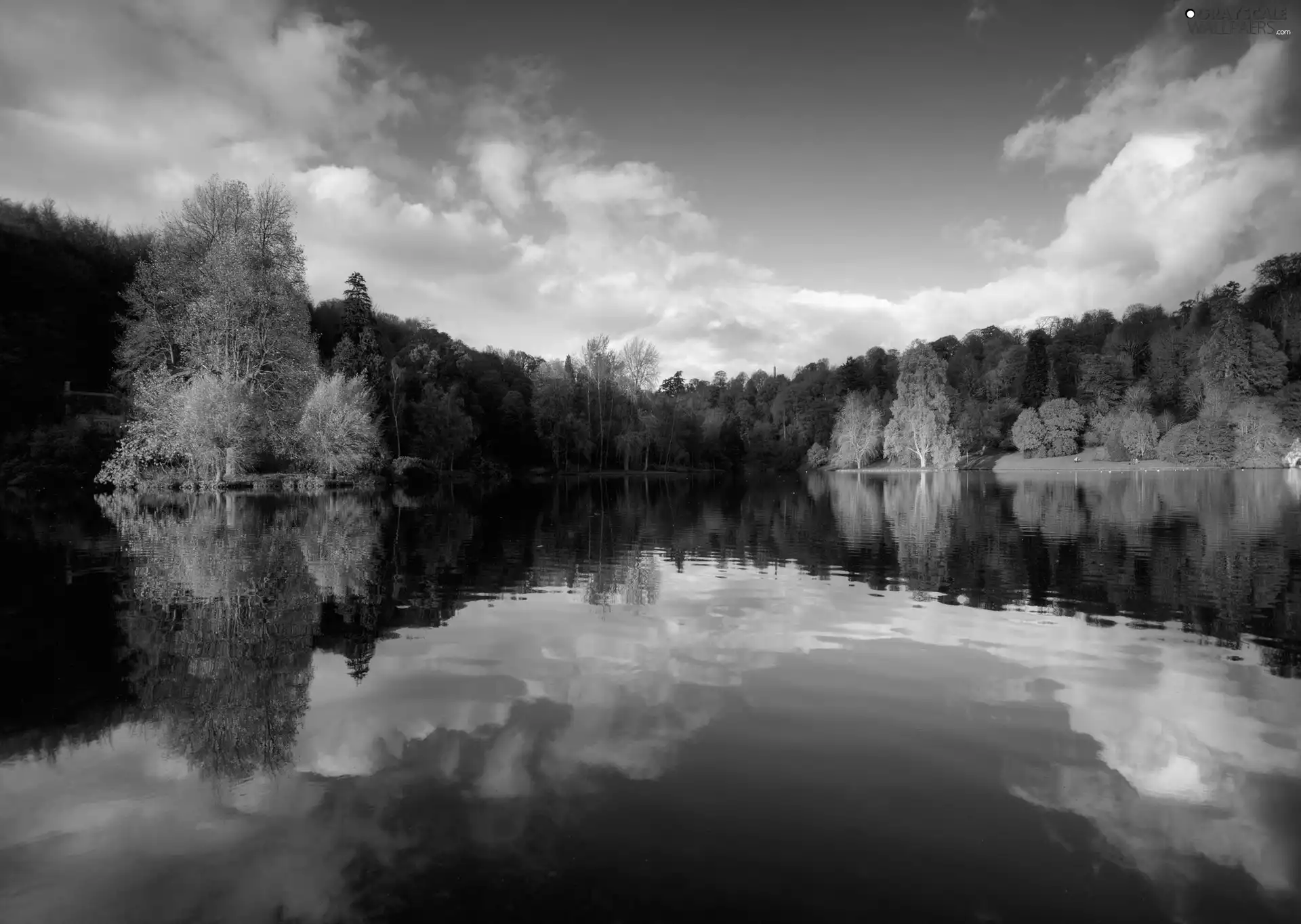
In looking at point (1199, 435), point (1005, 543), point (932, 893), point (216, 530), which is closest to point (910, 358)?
point (1199, 435)

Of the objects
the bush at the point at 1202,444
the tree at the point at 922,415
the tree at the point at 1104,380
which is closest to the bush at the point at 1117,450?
the bush at the point at 1202,444

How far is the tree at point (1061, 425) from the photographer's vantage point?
9238cm

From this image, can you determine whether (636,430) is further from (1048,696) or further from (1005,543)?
(1048,696)

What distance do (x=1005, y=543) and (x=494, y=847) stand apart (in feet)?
68.0

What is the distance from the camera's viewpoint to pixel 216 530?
75.0 ft

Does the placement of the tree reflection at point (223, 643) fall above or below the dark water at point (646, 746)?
above

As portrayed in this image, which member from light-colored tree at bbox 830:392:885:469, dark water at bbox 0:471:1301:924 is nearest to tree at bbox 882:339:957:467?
light-colored tree at bbox 830:392:885:469

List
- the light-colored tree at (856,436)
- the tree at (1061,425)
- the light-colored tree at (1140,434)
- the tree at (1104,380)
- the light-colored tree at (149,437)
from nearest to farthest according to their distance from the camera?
the light-colored tree at (149,437), the light-colored tree at (1140,434), the tree at (1061,425), the light-colored tree at (856,436), the tree at (1104,380)

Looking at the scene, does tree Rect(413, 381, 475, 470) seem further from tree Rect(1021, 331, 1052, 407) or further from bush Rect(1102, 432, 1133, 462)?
tree Rect(1021, 331, 1052, 407)

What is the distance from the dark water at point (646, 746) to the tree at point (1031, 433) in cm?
8628

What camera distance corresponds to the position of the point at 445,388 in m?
70.4

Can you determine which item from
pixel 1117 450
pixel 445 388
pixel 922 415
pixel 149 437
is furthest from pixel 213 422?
pixel 1117 450

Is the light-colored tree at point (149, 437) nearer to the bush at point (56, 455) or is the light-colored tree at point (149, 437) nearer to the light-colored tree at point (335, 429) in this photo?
the bush at point (56, 455)

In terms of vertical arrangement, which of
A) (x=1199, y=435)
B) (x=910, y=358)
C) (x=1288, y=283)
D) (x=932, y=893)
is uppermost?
(x=1288, y=283)
